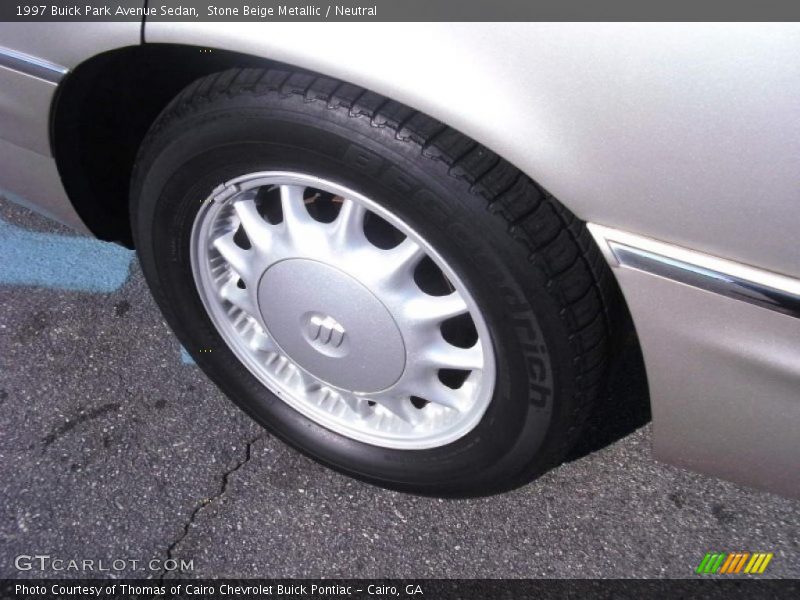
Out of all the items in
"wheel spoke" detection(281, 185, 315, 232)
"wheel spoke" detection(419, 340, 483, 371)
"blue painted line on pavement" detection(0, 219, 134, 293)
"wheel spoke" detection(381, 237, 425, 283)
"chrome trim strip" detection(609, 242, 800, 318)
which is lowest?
"blue painted line on pavement" detection(0, 219, 134, 293)

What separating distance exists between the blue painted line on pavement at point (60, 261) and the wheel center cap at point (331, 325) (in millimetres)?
814

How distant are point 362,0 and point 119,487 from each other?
1173mm

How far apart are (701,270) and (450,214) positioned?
37 centimetres

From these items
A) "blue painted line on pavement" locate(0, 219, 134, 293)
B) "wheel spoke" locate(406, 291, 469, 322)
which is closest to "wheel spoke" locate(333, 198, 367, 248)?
"wheel spoke" locate(406, 291, 469, 322)

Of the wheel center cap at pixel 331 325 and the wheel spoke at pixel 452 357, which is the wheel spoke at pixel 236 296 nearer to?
the wheel center cap at pixel 331 325

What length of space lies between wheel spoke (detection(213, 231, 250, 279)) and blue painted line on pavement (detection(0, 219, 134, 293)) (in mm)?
744

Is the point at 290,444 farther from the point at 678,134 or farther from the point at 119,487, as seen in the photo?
the point at 678,134

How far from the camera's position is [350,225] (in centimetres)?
131

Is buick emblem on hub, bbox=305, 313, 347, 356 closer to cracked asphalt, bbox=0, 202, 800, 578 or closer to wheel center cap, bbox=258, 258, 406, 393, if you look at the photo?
wheel center cap, bbox=258, 258, 406, 393

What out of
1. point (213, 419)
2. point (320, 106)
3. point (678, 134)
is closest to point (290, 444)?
point (213, 419)

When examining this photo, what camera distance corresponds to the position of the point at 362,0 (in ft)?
3.44

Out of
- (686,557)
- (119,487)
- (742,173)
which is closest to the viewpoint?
(742,173)

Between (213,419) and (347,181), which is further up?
(347,181)

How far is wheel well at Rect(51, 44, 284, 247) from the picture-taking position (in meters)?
1.34
